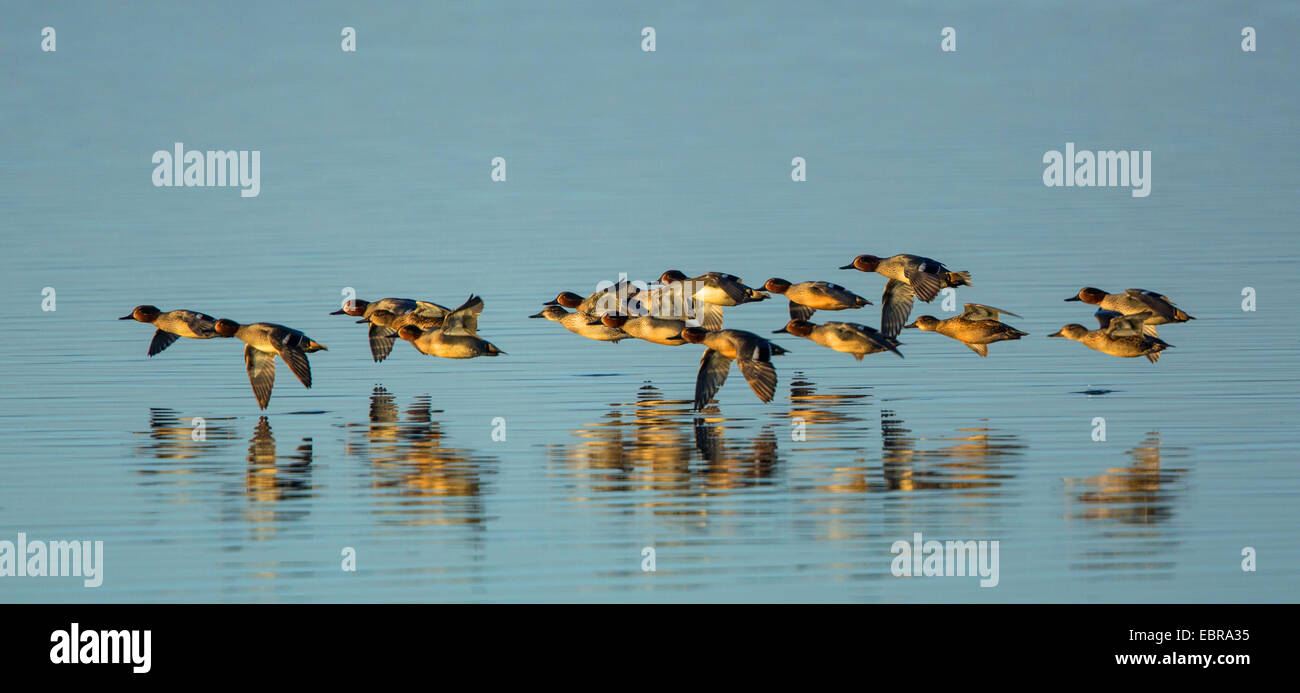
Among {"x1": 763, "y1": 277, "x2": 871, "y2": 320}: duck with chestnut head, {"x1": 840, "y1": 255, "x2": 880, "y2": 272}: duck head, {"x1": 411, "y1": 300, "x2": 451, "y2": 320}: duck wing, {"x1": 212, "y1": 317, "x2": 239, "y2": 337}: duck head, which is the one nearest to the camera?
{"x1": 212, "y1": 317, "x2": 239, "y2": 337}: duck head

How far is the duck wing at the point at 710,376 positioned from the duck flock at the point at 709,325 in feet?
0.06

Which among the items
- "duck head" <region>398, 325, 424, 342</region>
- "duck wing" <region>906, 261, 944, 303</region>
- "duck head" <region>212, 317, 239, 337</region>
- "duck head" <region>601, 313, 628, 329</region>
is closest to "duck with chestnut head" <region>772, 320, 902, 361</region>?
"duck wing" <region>906, 261, 944, 303</region>

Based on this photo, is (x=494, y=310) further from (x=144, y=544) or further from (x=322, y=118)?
(x=322, y=118)

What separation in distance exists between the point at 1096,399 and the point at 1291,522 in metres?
7.32

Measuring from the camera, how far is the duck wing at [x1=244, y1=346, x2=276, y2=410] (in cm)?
2692

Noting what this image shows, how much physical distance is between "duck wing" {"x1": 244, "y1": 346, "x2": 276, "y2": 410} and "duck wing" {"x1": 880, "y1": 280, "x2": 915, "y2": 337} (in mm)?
9565

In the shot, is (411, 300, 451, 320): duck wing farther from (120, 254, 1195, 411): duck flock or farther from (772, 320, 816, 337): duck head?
(772, 320, 816, 337): duck head

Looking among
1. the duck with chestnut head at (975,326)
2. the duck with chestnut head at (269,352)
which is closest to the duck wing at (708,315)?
the duck with chestnut head at (975,326)

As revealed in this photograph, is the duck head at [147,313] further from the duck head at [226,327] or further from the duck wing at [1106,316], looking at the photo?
the duck wing at [1106,316]

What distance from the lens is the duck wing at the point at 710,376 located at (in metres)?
25.3

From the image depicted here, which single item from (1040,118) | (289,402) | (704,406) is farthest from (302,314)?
(1040,118)

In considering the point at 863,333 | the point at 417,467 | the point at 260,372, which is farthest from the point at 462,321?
the point at 417,467

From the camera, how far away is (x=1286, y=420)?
24266 mm

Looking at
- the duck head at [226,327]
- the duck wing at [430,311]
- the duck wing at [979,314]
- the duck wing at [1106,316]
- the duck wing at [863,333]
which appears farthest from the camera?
the duck wing at [430,311]
